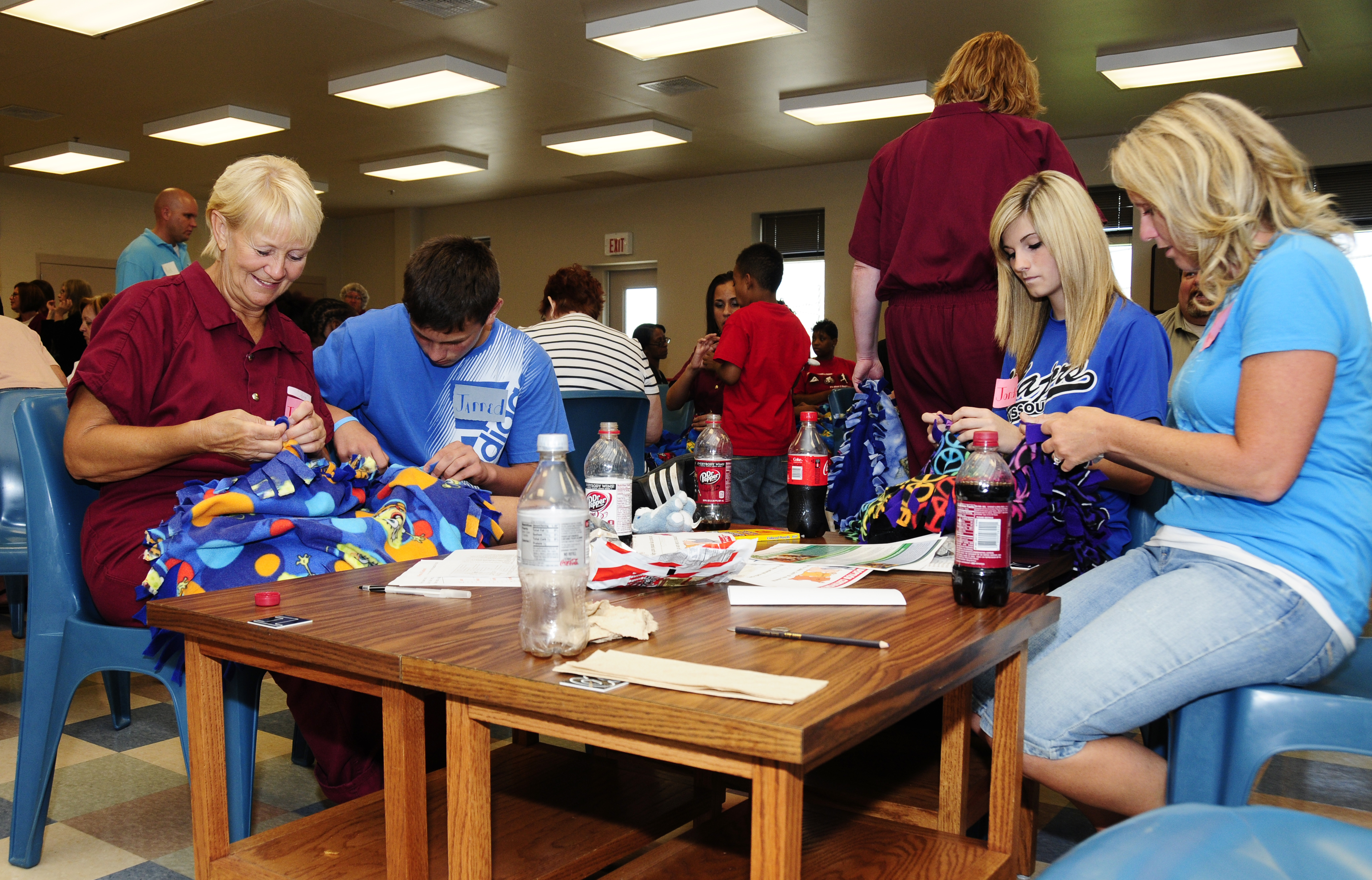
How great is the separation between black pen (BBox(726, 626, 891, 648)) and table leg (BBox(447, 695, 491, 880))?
0.29 m

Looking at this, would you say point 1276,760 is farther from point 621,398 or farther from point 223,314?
point 223,314

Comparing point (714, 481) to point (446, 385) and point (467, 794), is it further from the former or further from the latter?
point (467, 794)

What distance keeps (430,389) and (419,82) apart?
4.65 meters

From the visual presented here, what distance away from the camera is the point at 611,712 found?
2.87 ft

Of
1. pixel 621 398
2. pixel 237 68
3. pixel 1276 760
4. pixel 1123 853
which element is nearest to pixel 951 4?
pixel 621 398

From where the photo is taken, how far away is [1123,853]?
22.9 inches

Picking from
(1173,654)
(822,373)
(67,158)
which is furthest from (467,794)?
(67,158)

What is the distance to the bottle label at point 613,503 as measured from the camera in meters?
1.68

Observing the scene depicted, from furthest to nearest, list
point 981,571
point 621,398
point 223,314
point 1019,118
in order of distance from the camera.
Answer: point 621,398 → point 1019,118 → point 223,314 → point 981,571

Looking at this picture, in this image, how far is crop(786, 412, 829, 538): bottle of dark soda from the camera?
1.95 m

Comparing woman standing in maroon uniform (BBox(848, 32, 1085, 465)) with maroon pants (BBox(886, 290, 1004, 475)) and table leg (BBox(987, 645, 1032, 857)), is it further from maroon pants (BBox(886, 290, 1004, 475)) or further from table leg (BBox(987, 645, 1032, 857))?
table leg (BBox(987, 645, 1032, 857))

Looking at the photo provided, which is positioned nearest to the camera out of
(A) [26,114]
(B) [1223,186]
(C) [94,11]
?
(B) [1223,186]

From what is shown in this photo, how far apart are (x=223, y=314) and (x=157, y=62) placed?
5.42m

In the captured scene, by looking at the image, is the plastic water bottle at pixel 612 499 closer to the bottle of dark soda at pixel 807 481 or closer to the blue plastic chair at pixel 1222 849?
the bottle of dark soda at pixel 807 481
